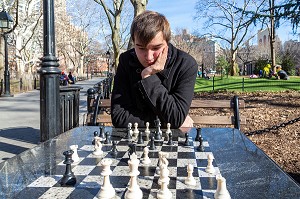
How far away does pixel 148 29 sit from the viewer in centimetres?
235

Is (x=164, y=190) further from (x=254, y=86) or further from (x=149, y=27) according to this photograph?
(x=254, y=86)

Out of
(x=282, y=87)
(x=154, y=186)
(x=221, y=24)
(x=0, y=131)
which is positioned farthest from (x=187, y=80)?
(x=221, y=24)

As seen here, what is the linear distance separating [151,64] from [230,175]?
134 centimetres

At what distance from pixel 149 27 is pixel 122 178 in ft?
3.99

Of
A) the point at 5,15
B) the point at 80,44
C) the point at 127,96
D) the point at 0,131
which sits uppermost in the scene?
the point at 80,44

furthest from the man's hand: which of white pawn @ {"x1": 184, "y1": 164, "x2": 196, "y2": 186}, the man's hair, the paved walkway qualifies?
the paved walkway

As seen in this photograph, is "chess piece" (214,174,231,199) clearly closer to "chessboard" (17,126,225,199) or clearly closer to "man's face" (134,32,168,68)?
"chessboard" (17,126,225,199)

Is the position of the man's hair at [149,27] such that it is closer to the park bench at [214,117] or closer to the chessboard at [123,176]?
the chessboard at [123,176]

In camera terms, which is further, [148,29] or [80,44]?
[80,44]

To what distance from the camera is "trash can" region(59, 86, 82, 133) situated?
230 inches

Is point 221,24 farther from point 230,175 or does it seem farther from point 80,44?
point 230,175

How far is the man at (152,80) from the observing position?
243 centimetres

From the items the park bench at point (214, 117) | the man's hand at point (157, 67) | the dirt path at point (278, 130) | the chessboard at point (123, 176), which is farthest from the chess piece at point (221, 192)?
the dirt path at point (278, 130)

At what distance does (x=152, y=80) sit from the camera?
8.70 ft
